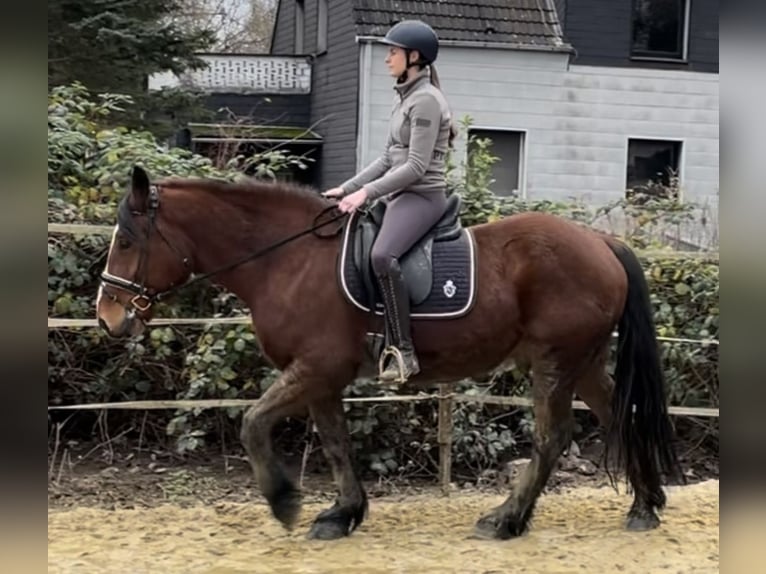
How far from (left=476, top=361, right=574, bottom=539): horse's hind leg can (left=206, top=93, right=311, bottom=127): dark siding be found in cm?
1178

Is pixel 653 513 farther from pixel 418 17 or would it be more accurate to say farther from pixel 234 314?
pixel 418 17

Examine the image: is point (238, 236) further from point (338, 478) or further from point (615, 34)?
point (615, 34)

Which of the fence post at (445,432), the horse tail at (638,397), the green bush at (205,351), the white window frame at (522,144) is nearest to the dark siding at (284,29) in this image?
the white window frame at (522,144)

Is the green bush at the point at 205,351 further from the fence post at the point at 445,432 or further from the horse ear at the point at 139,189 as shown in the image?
the horse ear at the point at 139,189

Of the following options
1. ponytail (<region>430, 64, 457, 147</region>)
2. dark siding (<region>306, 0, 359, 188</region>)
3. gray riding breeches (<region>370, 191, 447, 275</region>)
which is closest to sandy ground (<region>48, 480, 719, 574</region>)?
gray riding breeches (<region>370, 191, 447, 275</region>)

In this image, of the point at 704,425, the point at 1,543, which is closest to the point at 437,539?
the point at 704,425

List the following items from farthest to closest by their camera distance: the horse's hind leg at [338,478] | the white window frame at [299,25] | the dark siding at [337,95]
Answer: the white window frame at [299,25]
the dark siding at [337,95]
the horse's hind leg at [338,478]

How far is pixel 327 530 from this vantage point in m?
4.86

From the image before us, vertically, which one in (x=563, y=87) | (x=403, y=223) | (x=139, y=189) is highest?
(x=563, y=87)

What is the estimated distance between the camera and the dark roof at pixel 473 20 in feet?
46.2

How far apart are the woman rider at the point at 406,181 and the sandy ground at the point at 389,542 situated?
952 millimetres

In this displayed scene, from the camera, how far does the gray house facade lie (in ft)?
46.4

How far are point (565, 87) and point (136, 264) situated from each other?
11005 mm

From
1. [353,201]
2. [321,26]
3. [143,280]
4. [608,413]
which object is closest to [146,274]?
[143,280]
